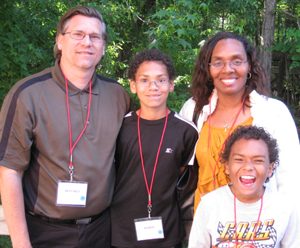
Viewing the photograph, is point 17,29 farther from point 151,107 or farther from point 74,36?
point 151,107

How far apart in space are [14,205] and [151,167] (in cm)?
106

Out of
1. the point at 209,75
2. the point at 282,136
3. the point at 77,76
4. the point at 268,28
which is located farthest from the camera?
the point at 268,28

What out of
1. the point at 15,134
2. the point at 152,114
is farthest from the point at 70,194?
the point at 152,114

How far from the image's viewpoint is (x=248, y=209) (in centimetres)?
216

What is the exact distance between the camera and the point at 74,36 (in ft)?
8.44

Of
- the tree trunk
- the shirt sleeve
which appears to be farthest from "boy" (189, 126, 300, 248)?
the tree trunk

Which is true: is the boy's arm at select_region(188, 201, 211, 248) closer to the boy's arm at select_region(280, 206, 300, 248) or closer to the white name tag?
the white name tag

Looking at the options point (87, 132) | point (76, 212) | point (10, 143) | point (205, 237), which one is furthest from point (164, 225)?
point (10, 143)

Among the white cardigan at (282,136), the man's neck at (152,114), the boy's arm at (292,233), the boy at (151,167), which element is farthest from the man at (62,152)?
the boy's arm at (292,233)

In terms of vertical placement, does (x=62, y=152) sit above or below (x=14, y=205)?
above

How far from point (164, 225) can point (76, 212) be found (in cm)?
70

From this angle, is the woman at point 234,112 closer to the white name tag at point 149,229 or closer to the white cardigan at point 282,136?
the white cardigan at point 282,136

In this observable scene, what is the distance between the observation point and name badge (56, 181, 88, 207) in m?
2.34

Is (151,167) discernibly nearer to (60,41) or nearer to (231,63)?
(231,63)
